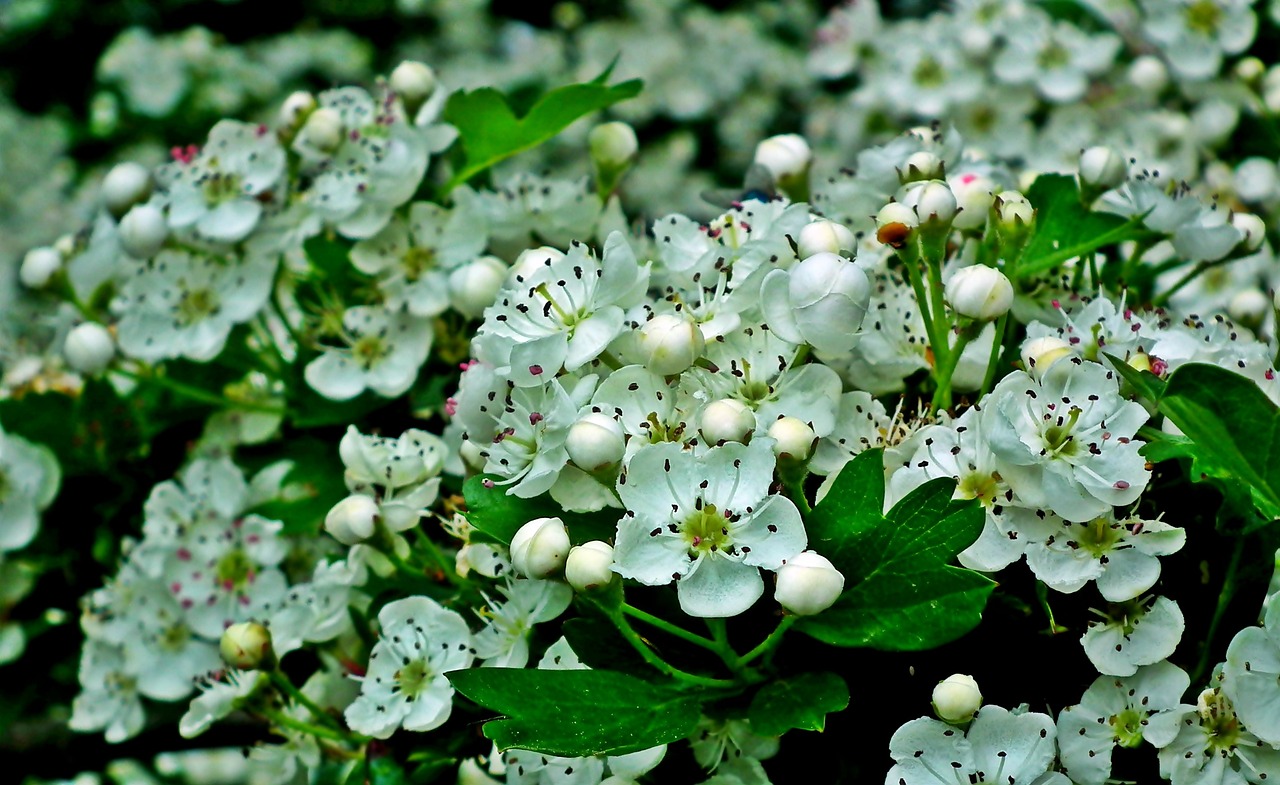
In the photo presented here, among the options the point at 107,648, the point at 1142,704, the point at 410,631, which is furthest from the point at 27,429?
the point at 1142,704

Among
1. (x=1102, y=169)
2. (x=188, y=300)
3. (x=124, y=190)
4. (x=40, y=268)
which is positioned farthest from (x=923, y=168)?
(x=40, y=268)

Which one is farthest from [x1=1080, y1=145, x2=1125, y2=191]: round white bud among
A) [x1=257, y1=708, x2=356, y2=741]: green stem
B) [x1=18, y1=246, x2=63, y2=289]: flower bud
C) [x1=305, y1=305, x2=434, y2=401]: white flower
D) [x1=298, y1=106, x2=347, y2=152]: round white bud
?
[x1=18, y1=246, x2=63, y2=289]: flower bud

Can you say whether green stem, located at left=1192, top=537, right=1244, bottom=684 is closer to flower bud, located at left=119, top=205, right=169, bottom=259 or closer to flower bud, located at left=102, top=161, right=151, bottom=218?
flower bud, located at left=119, top=205, right=169, bottom=259

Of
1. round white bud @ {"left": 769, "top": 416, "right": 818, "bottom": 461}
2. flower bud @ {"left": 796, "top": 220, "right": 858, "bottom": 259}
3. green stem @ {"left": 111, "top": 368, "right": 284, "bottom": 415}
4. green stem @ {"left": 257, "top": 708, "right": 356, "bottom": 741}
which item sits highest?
flower bud @ {"left": 796, "top": 220, "right": 858, "bottom": 259}

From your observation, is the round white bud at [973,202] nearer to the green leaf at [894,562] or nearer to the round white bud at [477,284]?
the green leaf at [894,562]

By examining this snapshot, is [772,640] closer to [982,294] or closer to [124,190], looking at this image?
[982,294]

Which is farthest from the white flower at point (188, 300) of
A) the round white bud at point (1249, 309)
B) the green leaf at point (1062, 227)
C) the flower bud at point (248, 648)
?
the round white bud at point (1249, 309)

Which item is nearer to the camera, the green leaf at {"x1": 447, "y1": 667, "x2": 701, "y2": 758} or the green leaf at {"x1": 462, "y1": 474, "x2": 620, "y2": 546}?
the green leaf at {"x1": 447, "y1": 667, "x2": 701, "y2": 758}
